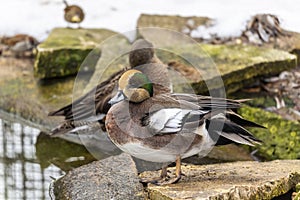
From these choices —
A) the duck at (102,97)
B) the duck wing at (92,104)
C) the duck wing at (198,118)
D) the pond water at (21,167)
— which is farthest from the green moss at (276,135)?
the pond water at (21,167)

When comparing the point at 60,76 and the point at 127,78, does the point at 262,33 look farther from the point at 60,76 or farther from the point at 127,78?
the point at 127,78

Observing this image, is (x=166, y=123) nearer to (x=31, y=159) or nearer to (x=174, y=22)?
(x=31, y=159)

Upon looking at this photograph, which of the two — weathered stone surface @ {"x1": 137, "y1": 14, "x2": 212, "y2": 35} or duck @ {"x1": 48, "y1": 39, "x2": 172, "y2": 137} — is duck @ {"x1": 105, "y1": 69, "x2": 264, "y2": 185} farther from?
weathered stone surface @ {"x1": 137, "y1": 14, "x2": 212, "y2": 35}

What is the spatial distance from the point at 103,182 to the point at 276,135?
161cm

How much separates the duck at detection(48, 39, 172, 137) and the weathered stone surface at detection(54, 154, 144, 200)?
56 cm

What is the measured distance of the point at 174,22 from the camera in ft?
23.6

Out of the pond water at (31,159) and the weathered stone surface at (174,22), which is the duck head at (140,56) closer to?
the pond water at (31,159)

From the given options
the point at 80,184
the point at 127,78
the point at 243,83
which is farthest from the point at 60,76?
the point at 127,78

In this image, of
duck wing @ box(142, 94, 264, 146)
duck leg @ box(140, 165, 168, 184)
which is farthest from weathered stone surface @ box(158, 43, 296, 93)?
duck wing @ box(142, 94, 264, 146)

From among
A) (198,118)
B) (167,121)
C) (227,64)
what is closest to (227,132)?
(198,118)

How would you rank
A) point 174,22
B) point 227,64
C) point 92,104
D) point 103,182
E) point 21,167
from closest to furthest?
point 103,182 < point 21,167 < point 92,104 < point 227,64 < point 174,22

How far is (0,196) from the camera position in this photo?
4.32 meters

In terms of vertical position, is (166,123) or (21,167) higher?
(166,123)

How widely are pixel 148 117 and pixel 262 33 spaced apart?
3.55 m
